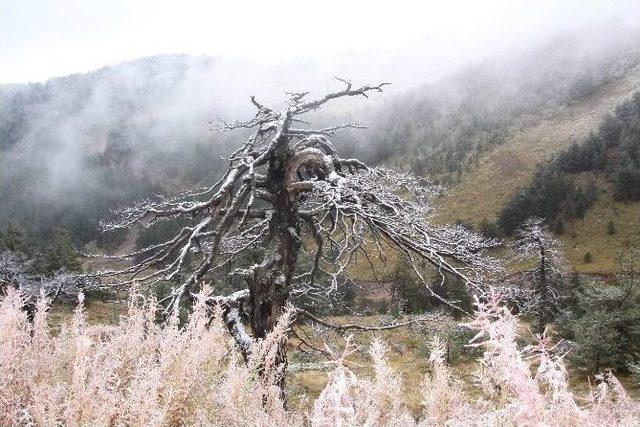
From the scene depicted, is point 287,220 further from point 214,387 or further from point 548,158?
point 548,158

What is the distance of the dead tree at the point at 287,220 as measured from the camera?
23.8ft

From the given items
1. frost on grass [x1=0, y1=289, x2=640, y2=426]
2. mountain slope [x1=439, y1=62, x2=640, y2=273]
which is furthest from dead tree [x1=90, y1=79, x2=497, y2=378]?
mountain slope [x1=439, y1=62, x2=640, y2=273]

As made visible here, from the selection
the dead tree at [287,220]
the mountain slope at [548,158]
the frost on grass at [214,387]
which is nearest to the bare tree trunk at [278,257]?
the dead tree at [287,220]

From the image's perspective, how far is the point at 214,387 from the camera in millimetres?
3355

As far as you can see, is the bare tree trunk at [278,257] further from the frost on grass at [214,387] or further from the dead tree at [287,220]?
the frost on grass at [214,387]

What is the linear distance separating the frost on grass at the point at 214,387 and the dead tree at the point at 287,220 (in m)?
3.32

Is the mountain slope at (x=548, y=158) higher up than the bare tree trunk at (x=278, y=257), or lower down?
lower down

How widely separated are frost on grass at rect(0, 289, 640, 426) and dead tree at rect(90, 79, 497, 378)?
3.32m

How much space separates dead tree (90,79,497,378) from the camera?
23.8 ft

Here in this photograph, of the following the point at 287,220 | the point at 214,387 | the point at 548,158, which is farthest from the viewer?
the point at 548,158

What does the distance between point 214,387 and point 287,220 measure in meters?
5.35

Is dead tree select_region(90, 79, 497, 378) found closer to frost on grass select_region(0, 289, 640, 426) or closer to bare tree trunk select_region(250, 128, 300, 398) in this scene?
bare tree trunk select_region(250, 128, 300, 398)

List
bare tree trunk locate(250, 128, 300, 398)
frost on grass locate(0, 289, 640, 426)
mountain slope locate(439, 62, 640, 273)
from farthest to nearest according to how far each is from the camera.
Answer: mountain slope locate(439, 62, 640, 273), bare tree trunk locate(250, 128, 300, 398), frost on grass locate(0, 289, 640, 426)

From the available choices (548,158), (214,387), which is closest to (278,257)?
(214,387)
